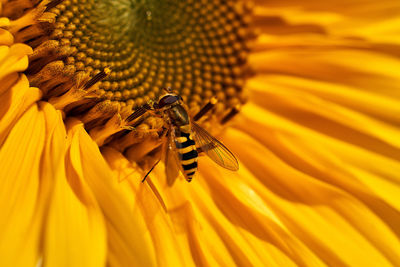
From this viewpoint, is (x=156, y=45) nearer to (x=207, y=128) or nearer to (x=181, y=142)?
(x=207, y=128)

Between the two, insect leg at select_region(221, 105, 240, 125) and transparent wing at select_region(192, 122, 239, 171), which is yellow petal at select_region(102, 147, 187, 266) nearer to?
transparent wing at select_region(192, 122, 239, 171)

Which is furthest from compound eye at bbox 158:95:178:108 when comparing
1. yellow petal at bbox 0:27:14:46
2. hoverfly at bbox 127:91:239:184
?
yellow petal at bbox 0:27:14:46

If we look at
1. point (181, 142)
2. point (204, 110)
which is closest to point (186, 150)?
point (181, 142)

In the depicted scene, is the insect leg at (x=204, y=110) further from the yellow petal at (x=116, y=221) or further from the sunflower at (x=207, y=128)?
the yellow petal at (x=116, y=221)

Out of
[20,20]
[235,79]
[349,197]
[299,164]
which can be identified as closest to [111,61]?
[20,20]

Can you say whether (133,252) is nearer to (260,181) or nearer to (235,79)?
(260,181)

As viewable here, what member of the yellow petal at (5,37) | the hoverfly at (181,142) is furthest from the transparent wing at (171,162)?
the yellow petal at (5,37)
